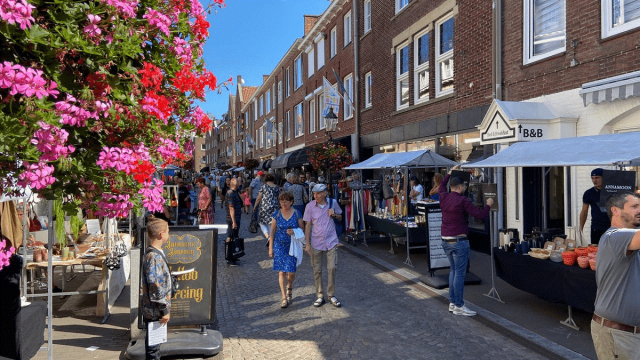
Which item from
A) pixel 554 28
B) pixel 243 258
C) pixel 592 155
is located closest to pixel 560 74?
pixel 554 28

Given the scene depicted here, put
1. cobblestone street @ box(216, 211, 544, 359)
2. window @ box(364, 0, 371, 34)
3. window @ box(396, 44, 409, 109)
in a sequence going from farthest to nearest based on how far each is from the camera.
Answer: window @ box(364, 0, 371, 34), window @ box(396, 44, 409, 109), cobblestone street @ box(216, 211, 544, 359)

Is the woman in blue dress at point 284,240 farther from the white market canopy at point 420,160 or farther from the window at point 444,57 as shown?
the window at point 444,57

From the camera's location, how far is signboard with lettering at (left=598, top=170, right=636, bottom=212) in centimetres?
530

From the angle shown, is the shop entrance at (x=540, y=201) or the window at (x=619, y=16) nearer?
the window at (x=619, y=16)

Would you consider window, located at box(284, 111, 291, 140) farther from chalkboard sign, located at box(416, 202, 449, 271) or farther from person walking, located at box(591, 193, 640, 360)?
person walking, located at box(591, 193, 640, 360)

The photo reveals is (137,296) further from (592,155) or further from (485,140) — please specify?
(485,140)

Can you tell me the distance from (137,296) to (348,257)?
247 inches

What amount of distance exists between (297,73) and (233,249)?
73.0ft

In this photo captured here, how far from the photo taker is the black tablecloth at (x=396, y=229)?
33.3 feet

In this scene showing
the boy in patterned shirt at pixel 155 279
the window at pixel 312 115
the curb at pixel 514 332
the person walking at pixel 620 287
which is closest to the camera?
the person walking at pixel 620 287

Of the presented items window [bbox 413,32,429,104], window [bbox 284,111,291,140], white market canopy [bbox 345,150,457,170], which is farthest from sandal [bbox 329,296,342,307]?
window [bbox 284,111,291,140]

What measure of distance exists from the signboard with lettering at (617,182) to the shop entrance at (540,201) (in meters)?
4.46

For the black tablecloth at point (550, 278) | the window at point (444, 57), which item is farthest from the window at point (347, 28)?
the black tablecloth at point (550, 278)

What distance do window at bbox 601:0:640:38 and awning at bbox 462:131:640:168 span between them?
2472 millimetres
